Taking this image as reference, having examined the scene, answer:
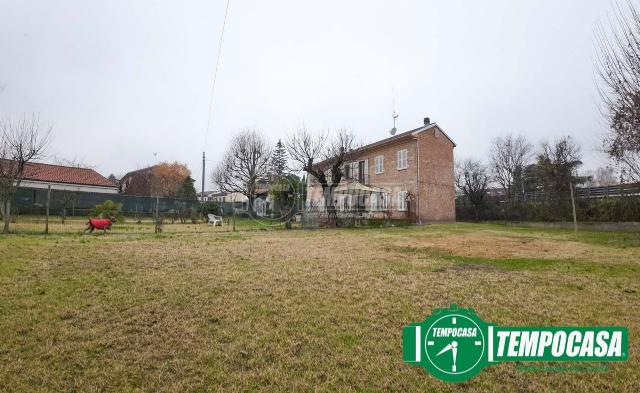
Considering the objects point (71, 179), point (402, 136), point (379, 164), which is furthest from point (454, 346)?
point (71, 179)

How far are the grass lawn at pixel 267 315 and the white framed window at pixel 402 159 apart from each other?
16437 mm

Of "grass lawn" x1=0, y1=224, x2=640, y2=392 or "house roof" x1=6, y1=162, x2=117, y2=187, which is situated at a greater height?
"house roof" x1=6, y1=162, x2=117, y2=187

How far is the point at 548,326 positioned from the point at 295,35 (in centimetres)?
1106

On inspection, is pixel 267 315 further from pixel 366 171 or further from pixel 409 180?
pixel 366 171

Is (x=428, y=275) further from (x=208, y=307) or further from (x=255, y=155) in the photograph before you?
(x=255, y=155)

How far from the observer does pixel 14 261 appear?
600 centimetres

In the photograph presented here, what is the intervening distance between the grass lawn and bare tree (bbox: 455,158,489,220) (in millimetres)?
22817

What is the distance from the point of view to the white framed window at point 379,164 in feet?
83.8

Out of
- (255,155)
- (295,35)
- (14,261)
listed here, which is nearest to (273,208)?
(255,155)

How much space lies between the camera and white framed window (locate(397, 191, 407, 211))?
74.2 feet

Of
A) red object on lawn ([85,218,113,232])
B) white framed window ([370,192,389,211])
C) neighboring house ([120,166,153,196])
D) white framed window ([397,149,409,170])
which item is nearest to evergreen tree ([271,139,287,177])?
neighboring house ([120,166,153,196])

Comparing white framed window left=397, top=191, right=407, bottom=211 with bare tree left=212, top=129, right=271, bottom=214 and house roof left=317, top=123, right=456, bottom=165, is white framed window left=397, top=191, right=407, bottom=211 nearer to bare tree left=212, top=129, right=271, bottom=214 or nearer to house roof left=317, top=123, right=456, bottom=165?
house roof left=317, top=123, right=456, bottom=165

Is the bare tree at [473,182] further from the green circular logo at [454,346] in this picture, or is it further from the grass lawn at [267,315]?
the green circular logo at [454,346]

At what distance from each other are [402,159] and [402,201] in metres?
3.10
